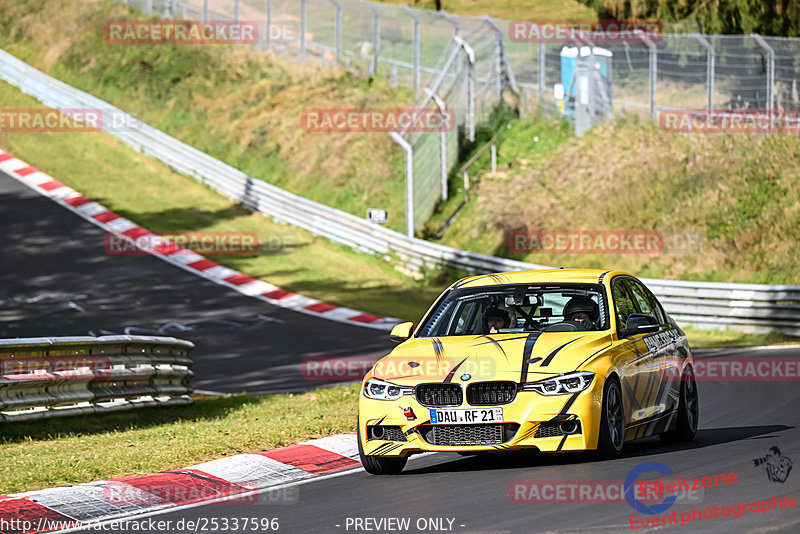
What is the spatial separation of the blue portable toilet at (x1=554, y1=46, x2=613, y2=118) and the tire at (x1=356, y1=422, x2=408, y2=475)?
2573cm

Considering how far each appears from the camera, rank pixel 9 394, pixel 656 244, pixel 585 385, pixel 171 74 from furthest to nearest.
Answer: pixel 171 74 → pixel 656 244 → pixel 9 394 → pixel 585 385

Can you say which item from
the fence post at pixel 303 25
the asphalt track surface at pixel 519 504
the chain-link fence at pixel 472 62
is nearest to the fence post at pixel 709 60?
the chain-link fence at pixel 472 62

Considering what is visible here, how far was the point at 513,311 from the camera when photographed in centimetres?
981

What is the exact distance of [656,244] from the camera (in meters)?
29.3

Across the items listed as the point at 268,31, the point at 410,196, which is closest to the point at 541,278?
the point at 410,196

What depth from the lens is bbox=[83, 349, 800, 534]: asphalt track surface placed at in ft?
22.1

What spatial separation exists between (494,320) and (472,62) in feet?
87.6

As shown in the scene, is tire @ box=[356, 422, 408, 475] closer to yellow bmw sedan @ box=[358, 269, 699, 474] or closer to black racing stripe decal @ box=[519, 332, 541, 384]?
yellow bmw sedan @ box=[358, 269, 699, 474]

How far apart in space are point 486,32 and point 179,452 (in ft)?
92.0

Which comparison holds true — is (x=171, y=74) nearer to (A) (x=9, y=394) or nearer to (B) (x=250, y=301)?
(B) (x=250, y=301)

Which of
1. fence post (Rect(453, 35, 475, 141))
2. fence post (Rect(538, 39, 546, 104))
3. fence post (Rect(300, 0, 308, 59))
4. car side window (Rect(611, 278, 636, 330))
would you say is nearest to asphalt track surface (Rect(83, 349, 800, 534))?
car side window (Rect(611, 278, 636, 330))

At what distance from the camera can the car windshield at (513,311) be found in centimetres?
952

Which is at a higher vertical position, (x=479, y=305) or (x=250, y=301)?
(x=479, y=305)

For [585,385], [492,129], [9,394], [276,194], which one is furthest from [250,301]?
[585,385]
